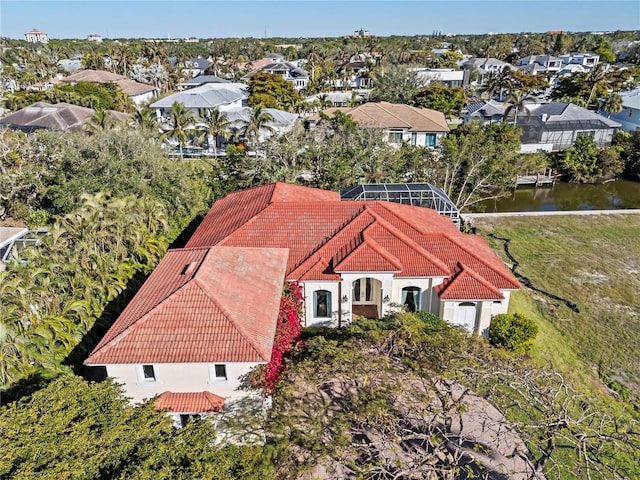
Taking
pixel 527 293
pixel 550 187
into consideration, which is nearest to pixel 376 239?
pixel 527 293

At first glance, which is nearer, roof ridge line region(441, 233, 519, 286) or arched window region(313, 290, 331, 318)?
roof ridge line region(441, 233, 519, 286)

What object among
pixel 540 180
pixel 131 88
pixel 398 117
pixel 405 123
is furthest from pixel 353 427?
pixel 131 88

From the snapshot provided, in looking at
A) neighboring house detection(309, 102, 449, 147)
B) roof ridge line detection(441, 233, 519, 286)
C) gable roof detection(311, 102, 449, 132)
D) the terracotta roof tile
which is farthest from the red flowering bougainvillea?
gable roof detection(311, 102, 449, 132)

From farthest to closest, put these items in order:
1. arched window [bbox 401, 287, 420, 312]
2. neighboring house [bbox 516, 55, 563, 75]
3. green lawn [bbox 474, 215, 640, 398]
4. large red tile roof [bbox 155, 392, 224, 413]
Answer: neighboring house [bbox 516, 55, 563, 75], arched window [bbox 401, 287, 420, 312], green lawn [bbox 474, 215, 640, 398], large red tile roof [bbox 155, 392, 224, 413]

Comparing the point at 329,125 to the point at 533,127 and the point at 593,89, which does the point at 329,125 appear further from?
the point at 593,89

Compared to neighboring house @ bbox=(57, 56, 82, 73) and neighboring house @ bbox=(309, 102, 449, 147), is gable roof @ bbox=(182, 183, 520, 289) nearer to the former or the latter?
neighboring house @ bbox=(309, 102, 449, 147)
